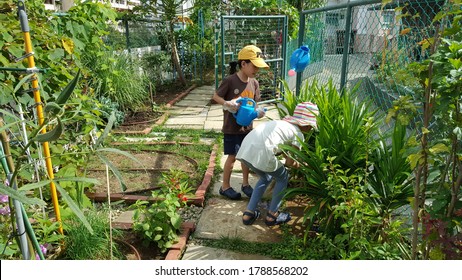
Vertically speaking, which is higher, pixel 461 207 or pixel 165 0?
pixel 165 0

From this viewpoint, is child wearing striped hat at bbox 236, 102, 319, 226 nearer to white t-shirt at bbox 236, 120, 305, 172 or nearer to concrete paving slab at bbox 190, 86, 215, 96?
white t-shirt at bbox 236, 120, 305, 172

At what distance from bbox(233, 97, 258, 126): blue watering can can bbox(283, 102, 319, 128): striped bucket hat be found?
326mm

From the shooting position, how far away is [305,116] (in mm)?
2934

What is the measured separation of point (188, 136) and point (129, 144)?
90cm

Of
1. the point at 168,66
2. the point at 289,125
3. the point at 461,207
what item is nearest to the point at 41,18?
the point at 289,125

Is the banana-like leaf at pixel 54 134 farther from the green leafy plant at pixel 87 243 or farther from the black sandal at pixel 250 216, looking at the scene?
the black sandal at pixel 250 216

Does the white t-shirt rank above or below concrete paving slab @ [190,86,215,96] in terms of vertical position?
above

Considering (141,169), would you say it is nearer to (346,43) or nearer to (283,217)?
(283,217)

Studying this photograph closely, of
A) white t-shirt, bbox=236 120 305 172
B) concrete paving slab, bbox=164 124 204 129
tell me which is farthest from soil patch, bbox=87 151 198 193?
concrete paving slab, bbox=164 124 204 129

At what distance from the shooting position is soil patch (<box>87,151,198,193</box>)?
12.1 ft

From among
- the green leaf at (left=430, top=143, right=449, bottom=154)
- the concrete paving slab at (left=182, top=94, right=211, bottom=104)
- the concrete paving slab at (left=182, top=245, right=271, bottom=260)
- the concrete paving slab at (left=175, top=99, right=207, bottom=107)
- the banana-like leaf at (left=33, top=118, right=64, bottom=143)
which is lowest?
the concrete paving slab at (left=182, top=245, right=271, bottom=260)

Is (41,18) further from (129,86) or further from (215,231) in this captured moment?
(129,86)

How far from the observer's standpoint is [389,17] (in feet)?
10.8

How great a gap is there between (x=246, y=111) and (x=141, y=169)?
1.64 metres
